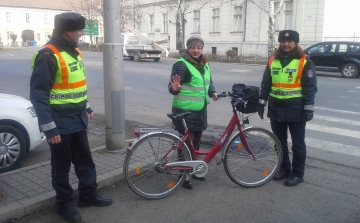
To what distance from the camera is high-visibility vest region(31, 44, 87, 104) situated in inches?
142

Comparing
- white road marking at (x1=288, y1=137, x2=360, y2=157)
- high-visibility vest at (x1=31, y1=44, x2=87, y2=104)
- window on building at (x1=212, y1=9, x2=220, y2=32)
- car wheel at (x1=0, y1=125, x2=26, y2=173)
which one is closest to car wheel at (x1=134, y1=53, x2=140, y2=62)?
window on building at (x1=212, y1=9, x2=220, y2=32)

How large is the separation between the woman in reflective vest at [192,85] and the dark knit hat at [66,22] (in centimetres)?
126

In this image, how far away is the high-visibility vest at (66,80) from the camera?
3.60 m

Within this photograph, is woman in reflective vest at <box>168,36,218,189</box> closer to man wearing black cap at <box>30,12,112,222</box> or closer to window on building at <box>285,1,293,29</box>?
man wearing black cap at <box>30,12,112,222</box>

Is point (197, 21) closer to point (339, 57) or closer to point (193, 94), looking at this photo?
point (339, 57)

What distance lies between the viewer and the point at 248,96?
4566 mm

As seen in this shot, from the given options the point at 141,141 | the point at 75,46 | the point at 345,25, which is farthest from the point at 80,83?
the point at 345,25

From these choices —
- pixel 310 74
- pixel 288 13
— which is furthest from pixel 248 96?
pixel 288 13

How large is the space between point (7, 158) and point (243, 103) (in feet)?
10.7

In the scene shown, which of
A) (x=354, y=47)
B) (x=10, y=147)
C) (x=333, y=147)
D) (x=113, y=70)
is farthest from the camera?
(x=354, y=47)

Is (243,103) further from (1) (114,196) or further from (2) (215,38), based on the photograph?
(2) (215,38)

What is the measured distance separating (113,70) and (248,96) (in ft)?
6.78

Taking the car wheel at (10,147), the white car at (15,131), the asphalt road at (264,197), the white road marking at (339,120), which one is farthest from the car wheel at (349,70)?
the car wheel at (10,147)

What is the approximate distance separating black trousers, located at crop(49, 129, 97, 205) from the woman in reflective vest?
114cm
